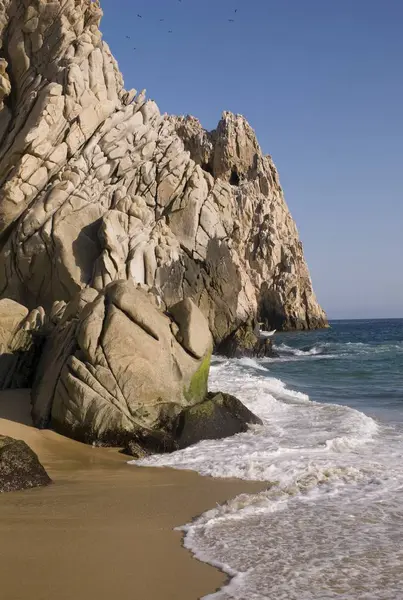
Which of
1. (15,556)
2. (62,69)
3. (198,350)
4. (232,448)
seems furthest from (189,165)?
(15,556)

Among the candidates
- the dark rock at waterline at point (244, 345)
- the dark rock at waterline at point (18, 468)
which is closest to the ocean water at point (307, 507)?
the dark rock at waterline at point (18, 468)

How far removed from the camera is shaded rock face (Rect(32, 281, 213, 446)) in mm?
11492

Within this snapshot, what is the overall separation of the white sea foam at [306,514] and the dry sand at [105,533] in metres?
0.31

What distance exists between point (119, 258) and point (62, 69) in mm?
11676

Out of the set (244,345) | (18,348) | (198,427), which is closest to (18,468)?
→ (198,427)

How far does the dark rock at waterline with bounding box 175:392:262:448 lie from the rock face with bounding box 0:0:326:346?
12.7m

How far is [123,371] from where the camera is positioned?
1185cm

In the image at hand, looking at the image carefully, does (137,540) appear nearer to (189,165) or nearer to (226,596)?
(226,596)

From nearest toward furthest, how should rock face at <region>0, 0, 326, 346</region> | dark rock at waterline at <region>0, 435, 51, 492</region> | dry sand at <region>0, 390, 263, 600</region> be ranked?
dry sand at <region>0, 390, 263, 600</region> → dark rock at waterline at <region>0, 435, 51, 492</region> → rock face at <region>0, 0, 326, 346</region>

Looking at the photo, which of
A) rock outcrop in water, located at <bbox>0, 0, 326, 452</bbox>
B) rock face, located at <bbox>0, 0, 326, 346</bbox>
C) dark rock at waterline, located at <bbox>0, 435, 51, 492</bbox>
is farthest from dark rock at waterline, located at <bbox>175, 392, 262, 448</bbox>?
rock face, located at <bbox>0, 0, 326, 346</bbox>

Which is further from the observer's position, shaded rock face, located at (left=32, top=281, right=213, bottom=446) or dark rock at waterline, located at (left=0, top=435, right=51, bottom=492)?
shaded rock face, located at (left=32, top=281, right=213, bottom=446)

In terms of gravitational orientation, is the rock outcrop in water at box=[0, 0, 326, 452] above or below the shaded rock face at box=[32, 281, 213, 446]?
above

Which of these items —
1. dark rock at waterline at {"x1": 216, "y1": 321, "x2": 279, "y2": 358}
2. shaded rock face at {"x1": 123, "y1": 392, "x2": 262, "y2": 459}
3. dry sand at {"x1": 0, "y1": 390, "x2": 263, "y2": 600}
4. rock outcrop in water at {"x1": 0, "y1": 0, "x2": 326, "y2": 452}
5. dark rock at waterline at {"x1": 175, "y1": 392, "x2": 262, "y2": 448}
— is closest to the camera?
dry sand at {"x1": 0, "y1": 390, "x2": 263, "y2": 600}

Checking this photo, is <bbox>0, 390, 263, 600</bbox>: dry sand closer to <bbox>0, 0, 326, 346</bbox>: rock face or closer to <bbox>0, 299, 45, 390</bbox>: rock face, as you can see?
<bbox>0, 299, 45, 390</bbox>: rock face
